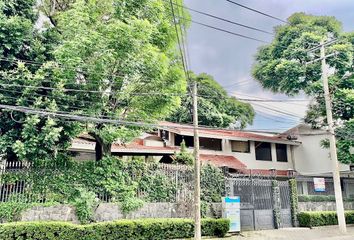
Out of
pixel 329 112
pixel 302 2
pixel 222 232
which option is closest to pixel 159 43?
pixel 302 2

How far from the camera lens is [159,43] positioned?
13219 mm

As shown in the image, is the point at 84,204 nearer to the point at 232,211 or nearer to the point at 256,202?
the point at 232,211

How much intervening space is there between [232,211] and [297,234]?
3.22m

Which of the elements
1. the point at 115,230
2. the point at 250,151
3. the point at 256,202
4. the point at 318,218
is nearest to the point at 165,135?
the point at 250,151

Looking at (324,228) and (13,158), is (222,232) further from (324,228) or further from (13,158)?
(13,158)

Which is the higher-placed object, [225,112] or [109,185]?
[225,112]

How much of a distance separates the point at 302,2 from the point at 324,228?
1152cm

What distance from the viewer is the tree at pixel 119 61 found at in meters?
10.8

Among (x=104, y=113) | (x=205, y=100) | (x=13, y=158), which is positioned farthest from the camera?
(x=205, y=100)

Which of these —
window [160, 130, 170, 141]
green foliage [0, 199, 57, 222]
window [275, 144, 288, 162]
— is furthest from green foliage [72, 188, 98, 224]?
window [275, 144, 288, 162]

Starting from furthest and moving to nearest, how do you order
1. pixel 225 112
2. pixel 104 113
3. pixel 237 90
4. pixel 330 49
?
pixel 225 112
pixel 330 49
pixel 237 90
pixel 104 113

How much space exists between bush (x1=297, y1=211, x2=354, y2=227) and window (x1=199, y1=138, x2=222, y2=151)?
7742 mm

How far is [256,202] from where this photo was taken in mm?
15430

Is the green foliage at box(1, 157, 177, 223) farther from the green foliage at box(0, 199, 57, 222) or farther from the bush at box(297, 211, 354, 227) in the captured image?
the bush at box(297, 211, 354, 227)
